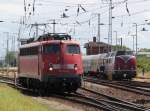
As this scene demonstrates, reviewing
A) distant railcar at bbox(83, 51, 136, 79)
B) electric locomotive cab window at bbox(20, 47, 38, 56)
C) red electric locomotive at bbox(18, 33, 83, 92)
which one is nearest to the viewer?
red electric locomotive at bbox(18, 33, 83, 92)

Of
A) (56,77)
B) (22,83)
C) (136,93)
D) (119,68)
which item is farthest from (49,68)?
(119,68)

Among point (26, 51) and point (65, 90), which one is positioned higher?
point (26, 51)

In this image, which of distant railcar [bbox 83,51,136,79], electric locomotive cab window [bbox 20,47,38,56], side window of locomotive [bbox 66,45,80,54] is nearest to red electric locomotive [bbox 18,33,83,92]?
side window of locomotive [bbox 66,45,80,54]

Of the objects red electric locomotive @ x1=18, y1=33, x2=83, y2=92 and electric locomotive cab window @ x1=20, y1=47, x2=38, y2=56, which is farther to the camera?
electric locomotive cab window @ x1=20, y1=47, x2=38, y2=56

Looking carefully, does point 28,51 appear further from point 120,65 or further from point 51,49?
point 120,65

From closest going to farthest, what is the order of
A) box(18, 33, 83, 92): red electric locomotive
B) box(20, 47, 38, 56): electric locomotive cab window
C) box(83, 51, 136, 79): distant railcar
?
box(18, 33, 83, 92): red electric locomotive, box(20, 47, 38, 56): electric locomotive cab window, box(83, 51, 136, 79): distant railcar

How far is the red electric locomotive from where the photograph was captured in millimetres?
29906

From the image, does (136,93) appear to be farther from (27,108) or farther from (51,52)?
(27,108)

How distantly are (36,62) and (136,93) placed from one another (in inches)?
240

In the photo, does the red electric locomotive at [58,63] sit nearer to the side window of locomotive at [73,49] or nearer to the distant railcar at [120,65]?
the side window of locomotive at [73,49]

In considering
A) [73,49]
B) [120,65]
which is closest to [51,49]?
[73,49]

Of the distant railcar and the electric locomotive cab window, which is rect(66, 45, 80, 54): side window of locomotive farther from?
the distant railcar

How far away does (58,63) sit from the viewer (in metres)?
30.1

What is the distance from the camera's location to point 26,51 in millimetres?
35469
